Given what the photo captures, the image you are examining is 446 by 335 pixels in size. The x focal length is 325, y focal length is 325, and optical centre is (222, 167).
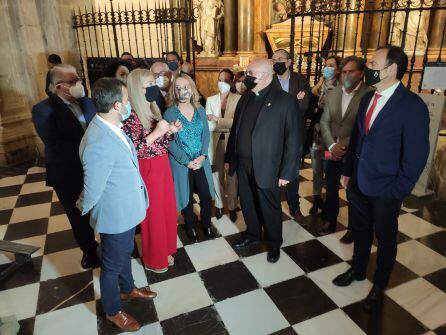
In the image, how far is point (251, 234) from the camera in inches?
116

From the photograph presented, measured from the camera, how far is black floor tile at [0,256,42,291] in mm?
2569

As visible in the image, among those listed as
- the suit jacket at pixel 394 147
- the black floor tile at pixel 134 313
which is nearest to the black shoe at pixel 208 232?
the black floor tile at pixel 134 313

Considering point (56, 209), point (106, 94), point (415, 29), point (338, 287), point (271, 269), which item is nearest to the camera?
point (106, 94)

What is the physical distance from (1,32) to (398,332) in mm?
6185

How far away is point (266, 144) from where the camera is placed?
2.46m

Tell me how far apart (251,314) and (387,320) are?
0.87m

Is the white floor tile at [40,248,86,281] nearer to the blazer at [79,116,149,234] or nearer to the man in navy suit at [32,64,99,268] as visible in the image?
the man in navy suit at [32,64,99,268]

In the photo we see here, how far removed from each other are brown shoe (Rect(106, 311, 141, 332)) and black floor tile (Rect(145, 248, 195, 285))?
457 mm

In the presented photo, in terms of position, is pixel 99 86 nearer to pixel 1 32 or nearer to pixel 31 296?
pixel 31 296

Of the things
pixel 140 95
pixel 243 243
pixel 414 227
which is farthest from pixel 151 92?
pixel 414 227

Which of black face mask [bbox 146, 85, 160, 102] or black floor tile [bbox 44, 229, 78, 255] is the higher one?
black face mask [bbox 146, 85, 160, 102]

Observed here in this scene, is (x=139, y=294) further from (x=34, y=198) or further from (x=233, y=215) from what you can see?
(x=34, y=198)

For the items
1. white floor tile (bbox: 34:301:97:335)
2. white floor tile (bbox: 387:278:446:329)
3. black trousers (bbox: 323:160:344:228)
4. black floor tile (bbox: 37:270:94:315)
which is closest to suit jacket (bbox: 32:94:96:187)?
black floor tile (bbox: 37:270:94:315)

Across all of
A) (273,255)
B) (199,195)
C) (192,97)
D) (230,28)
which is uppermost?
(230,28)
